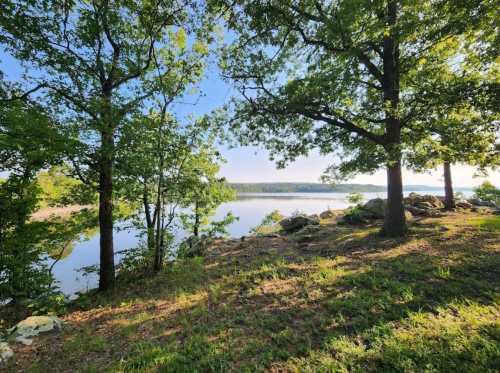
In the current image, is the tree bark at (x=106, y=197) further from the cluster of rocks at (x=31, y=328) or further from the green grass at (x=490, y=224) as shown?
the green grass at (x=490, y=224)

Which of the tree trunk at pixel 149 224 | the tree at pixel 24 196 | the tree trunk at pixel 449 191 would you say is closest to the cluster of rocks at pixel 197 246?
the tree trunk at pixel 149 224

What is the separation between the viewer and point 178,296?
17.2 feet

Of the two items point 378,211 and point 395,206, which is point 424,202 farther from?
point 395,206

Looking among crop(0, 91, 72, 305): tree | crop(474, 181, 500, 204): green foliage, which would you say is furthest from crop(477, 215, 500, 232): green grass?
crop(0, 91, 72, 305): tree

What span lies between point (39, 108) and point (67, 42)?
2.10m

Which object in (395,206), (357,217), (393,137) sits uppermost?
(393,137)

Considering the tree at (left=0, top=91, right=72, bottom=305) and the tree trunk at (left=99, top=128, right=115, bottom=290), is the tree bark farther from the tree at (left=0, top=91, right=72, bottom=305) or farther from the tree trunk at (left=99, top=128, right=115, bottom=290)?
the tree at (left=0, top=91, right=72, bottom=305)

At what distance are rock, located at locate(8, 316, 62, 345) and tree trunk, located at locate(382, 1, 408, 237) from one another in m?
9.29

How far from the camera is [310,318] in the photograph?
347 centimetres

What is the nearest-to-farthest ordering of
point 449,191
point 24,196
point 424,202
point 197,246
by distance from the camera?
point 24,196
point 197,246
point 449,191
point 424,202

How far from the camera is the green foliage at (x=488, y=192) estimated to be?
49.6ft

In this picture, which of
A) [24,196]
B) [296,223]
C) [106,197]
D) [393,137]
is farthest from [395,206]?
[24,196]

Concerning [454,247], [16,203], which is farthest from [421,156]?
[16,203]

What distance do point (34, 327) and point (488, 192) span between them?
25071mm
